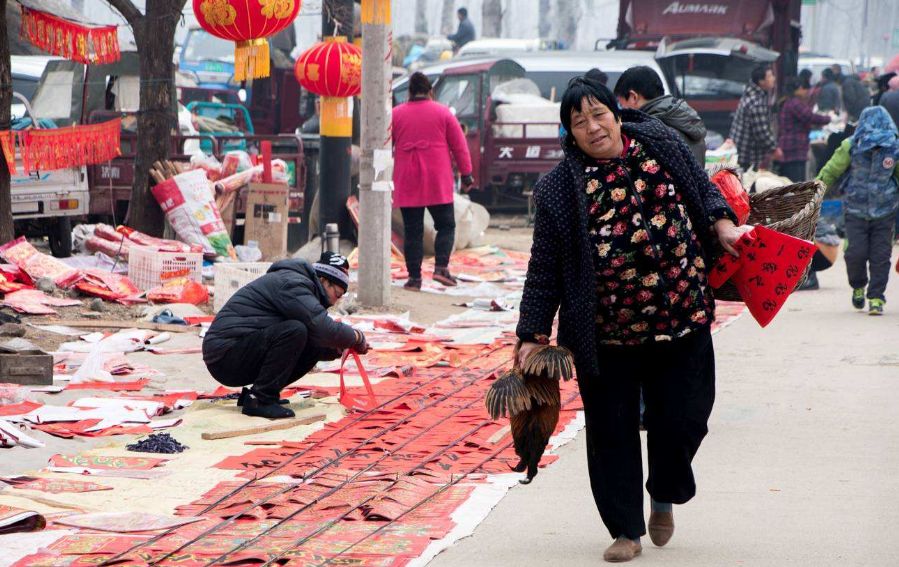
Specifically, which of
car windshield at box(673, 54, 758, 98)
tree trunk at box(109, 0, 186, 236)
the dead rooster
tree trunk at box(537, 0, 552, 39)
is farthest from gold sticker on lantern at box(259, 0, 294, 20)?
tree trunk at box(537, 0, 552, 39)

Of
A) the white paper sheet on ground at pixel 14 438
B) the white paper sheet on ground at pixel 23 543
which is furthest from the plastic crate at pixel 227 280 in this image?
the white paper sheet on ground at pixel 23 543

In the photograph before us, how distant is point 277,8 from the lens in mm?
11688

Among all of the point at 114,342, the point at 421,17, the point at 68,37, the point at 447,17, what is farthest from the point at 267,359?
the point at 447,17

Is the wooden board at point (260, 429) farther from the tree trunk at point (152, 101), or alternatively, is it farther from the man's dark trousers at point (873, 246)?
the tree trunk at point (152, 101)

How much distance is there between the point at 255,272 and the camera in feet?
38.1

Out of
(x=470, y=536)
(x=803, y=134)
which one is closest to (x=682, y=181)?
(x=470, y=536)

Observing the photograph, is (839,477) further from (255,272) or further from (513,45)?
(513,45)

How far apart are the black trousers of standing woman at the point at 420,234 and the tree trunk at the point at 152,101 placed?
101 inches

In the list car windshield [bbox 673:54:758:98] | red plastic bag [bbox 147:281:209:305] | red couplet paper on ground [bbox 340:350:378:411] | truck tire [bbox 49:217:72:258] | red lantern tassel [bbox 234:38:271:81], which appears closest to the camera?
red couplet paper on ground [bbox 340:350:378:411]

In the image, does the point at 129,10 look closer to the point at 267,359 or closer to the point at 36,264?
the point at 36,264

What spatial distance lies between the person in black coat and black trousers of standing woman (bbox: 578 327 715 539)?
2.86 meters

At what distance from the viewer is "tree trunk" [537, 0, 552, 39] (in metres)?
68.2

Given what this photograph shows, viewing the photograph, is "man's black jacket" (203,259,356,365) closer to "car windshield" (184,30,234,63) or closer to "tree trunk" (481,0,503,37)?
"car windshield" (184,30,234,63)

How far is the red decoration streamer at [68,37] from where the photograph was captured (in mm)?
12906
